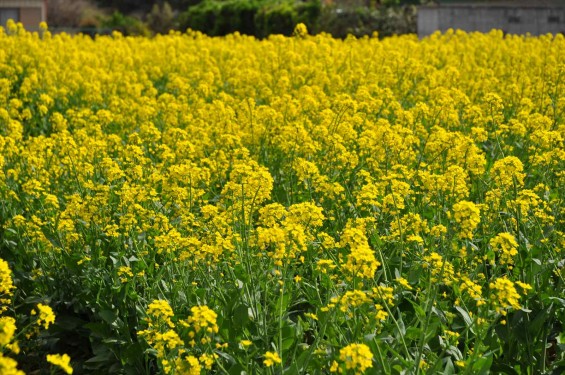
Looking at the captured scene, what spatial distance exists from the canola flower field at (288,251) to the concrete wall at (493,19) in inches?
409

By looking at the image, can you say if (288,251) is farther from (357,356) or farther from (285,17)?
(285,17)

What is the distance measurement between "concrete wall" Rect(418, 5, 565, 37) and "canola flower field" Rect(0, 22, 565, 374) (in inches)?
409

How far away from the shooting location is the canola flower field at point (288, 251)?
3.41 m

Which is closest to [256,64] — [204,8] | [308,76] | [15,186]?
[308,76]

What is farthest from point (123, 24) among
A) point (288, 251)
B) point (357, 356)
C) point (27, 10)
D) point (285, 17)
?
point (357, 356)

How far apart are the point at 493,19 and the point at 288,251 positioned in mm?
15098

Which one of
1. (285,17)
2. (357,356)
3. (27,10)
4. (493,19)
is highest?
(27,10)

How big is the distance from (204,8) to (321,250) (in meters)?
23.6

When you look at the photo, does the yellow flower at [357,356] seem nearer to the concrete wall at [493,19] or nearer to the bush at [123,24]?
the concrete wall at [493,19]

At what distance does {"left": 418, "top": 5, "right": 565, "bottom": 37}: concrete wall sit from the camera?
679 inches

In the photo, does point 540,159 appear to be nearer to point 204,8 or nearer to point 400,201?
point 400,201

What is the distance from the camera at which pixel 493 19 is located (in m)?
17.9

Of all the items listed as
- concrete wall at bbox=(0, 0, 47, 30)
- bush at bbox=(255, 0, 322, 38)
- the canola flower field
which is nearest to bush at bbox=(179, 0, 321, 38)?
bush at bbox=(255, 0, 322, 38)

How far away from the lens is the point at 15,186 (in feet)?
18.4
